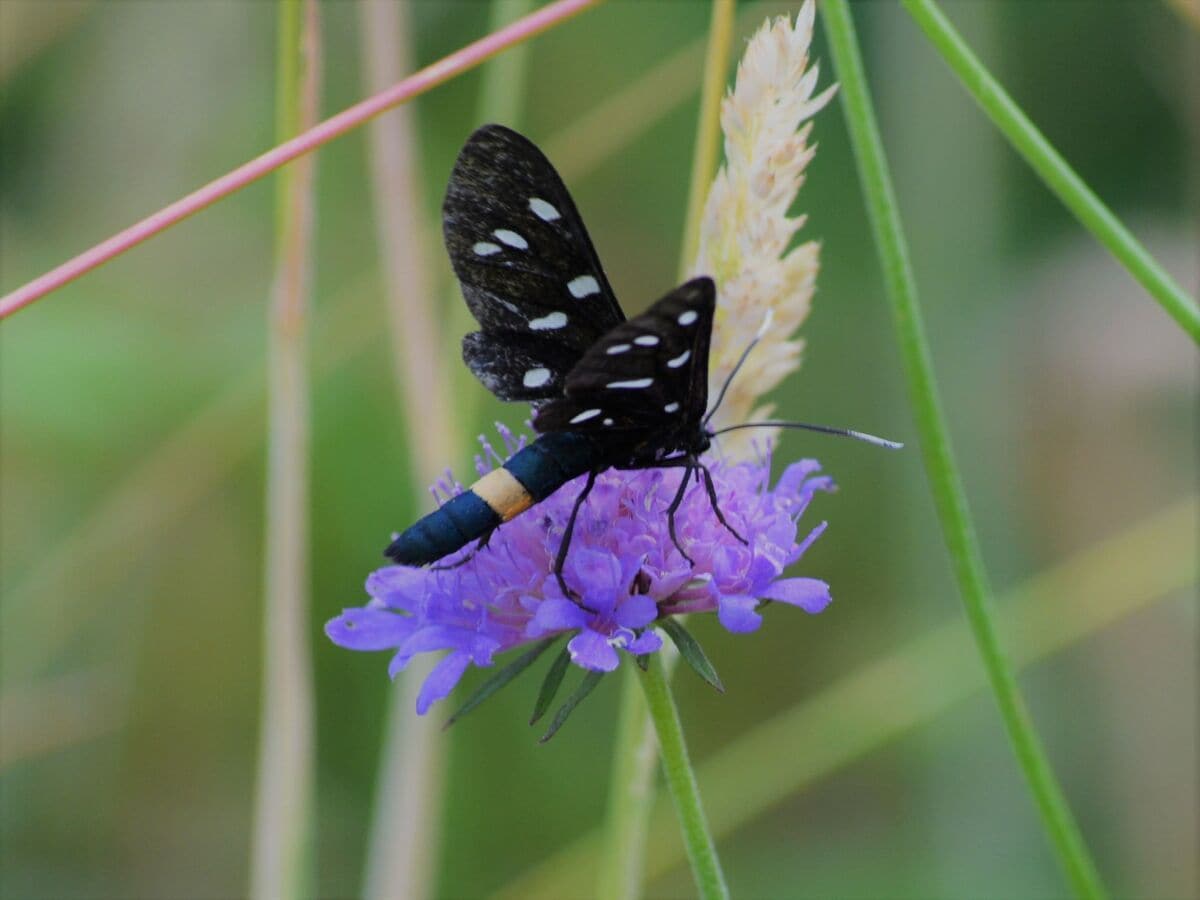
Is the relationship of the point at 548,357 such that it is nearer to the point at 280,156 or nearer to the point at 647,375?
the point at 647,375

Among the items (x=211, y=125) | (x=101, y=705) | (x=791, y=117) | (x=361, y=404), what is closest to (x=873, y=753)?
(x=361, y=404)

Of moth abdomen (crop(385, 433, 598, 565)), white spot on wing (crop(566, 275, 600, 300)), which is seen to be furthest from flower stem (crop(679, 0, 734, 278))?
moth abdomen (crop(385, 433, 598, 565))

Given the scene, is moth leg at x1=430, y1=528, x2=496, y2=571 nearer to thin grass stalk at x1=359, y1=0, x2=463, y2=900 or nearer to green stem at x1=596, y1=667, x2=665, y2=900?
green stem at x1=596, y1=667, x2=665, y2=900

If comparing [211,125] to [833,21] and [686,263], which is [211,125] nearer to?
[686,263]

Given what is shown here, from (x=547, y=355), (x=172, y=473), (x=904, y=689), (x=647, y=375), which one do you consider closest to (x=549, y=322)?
(x=547, y=355)

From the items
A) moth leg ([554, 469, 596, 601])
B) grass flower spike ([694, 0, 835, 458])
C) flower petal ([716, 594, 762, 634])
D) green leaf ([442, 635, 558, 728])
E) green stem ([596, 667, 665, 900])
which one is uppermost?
grass flower spike ([694, 0, 835, 458])

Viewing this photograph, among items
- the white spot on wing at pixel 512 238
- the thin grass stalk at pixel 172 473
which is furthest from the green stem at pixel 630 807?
the thin grass stalk at pixel 172 473
